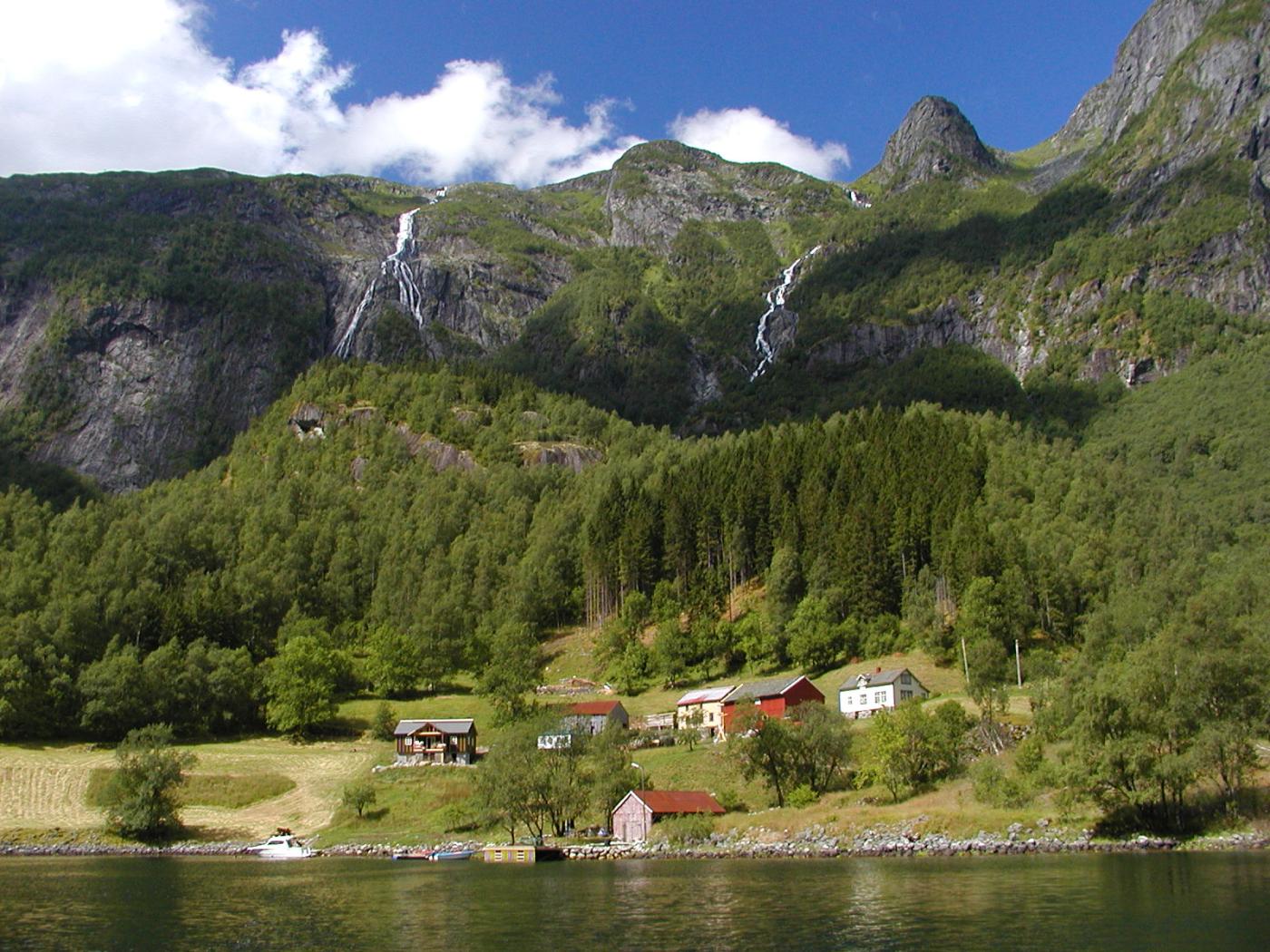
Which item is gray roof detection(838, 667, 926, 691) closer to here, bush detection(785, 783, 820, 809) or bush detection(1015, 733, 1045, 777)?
bush detection(785, 783, 820, 809)

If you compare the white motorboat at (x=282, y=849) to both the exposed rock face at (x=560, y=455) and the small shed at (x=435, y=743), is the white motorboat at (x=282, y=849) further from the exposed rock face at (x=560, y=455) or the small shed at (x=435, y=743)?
the exposed rock face at (x=560, y=455)

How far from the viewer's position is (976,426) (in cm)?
13912

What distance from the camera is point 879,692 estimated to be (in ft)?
299

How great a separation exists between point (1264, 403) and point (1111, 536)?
8040 cm

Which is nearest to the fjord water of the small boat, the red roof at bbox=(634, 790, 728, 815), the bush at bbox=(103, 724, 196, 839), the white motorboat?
the small boat

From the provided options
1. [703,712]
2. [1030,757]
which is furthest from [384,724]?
[1030,757]

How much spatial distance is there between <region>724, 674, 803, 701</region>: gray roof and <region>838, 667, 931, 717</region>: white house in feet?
15.6

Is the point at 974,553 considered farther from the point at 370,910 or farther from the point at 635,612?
the point at 370,910

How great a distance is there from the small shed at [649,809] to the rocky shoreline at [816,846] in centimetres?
224

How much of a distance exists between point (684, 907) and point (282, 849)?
41.8 m

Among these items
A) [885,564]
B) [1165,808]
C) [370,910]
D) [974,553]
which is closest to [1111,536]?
[974,553]

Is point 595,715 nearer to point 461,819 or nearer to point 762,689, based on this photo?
point 762,689

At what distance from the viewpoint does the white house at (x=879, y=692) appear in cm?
9044

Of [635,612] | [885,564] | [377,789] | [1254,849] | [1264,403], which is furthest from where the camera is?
[1264,403]
